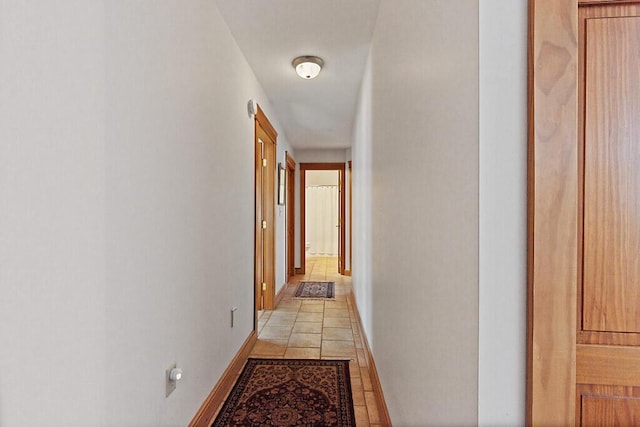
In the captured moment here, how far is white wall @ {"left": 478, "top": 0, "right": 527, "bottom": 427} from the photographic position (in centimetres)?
75

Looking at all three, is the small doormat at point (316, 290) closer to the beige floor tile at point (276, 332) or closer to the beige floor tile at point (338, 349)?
the beige floor tile at point (276, 332)

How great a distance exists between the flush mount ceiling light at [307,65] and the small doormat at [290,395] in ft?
7.51

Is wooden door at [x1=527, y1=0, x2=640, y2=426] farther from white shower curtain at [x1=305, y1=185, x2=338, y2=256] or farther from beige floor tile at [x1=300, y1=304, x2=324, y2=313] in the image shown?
white shower curtain at [x1=305, y1=185, x2=338, y2=256]

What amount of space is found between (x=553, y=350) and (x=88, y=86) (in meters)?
1.32

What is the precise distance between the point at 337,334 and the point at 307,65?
7.89 ft

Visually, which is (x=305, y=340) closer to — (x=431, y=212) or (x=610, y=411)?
(x=431, y=212)

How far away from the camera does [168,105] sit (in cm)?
150

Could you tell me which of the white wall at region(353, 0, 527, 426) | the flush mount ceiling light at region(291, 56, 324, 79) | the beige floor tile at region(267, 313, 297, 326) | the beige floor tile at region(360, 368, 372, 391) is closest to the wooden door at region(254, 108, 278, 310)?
the beige floor tile at region(267, 313, 297, 326)

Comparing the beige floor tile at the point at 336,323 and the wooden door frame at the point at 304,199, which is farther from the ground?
the wooden door frame at the point at 304,199

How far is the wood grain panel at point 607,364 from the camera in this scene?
77 centimetres

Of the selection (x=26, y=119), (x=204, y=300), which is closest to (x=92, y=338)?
(x=26, y=119)

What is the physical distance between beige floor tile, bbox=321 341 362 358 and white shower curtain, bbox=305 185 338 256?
639 cm

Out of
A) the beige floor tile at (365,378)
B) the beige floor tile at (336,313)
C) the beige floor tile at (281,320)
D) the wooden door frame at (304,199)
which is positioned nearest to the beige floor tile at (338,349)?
the beige floor tile at (365,378)

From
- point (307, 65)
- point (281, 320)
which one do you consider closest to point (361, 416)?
point (281, 320)
